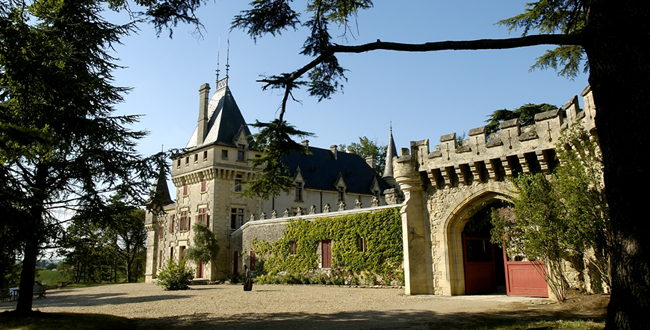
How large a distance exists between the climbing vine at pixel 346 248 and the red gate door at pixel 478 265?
11.2 ft

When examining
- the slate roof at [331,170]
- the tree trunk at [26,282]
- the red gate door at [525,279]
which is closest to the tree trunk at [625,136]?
the red gate door at [525,279]

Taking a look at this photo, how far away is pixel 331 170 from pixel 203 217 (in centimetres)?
1054

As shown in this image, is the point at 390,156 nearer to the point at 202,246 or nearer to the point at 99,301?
the point at 202,246

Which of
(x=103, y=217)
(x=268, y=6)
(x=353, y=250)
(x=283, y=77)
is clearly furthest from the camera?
(x=353, y=250)

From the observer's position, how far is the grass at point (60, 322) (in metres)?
7.66

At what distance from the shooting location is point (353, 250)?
1794cm

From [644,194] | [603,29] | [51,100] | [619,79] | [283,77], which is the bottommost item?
[644,194]

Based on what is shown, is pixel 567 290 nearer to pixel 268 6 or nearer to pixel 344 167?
pixel 268 6

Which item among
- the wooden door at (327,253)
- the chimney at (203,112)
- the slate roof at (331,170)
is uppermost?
the chimney at (203,112)

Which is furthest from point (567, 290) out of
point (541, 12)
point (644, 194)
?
point (644, 194)

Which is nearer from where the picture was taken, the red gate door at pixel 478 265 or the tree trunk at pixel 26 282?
the tree trunk at pixel 26 282

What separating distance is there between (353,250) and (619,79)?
1465 cm

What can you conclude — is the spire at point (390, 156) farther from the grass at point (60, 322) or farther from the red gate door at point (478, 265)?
the grass at point (60, 322)

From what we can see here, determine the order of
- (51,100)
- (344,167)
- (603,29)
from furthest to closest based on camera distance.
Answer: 1. (344,167)
2. (51,100)
3. (603,29)
